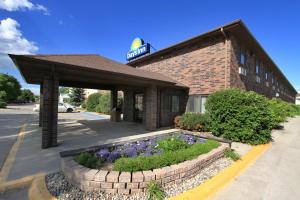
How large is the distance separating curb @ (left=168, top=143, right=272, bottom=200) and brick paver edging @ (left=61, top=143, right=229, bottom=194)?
0.37 metres

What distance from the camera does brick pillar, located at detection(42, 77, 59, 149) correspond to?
21.0ft

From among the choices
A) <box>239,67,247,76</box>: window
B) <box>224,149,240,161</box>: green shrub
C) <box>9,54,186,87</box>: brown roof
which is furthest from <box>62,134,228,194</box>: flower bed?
<box>239,67,247,76</box>: window

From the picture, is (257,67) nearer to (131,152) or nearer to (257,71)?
(257,71)

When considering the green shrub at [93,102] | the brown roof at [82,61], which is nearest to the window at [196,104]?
the brown roof at [82,61]

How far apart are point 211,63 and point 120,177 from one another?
32.1 feet

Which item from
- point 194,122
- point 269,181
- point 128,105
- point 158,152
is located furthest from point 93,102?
point 269,181

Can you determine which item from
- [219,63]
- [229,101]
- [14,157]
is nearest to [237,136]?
[229,101]

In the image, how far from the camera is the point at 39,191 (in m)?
3.47

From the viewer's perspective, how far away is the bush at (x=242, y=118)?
7703 mm

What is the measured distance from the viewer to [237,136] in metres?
7.95

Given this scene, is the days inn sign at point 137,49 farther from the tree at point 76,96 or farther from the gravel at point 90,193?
the tree at point 76,96

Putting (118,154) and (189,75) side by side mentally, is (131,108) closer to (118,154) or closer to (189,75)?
(189,75)

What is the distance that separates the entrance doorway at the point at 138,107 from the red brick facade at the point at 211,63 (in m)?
2.97

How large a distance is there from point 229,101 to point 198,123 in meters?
2.35
